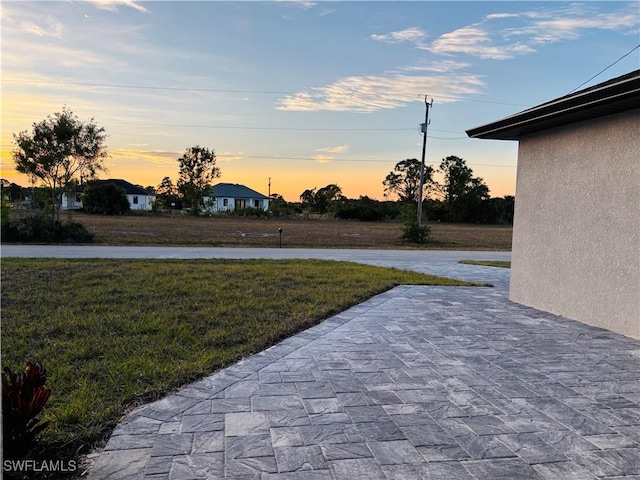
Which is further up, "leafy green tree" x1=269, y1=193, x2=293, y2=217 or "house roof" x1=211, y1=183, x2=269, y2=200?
"house roof" x1=211, y1=183, x2=269, y2=200

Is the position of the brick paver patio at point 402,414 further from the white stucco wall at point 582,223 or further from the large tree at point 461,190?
the large tree at point 461,190

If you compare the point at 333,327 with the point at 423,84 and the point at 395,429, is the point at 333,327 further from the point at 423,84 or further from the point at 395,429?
the point at 423,84

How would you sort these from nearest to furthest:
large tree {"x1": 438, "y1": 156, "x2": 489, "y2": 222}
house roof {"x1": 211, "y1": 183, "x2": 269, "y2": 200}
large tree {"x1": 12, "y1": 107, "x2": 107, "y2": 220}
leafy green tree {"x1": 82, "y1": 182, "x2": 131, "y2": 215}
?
1. large tree {"x1": 12, "y1": 107, "x2": 107, "y2": 220}
2. leafy green tree {"x1": 82, "y1": 182, "x2": 131, "y2": 215}
3. large tree {"x1": 438, "y1": 156, "x2": 489, "y2": 222}
4. house roof {"x1": 211, "y1": 183, "x2": 269, "y2": 200}

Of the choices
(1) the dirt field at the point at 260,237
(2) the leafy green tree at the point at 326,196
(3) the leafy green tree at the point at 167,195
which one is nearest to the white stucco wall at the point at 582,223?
(1) the dirt field at the point at 260,237

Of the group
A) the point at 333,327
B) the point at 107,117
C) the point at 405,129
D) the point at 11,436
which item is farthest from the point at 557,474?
the point at 405,129

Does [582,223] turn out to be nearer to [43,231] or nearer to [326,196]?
[43,231]

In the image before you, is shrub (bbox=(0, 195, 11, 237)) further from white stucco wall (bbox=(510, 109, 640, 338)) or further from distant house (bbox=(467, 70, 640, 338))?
white stucco wall (bbox=(510, 109, 640, 338))

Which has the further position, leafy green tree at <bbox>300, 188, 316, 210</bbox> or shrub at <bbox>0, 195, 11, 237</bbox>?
leafy green tree at <bbox>300, 188, 316, 210</bbox>

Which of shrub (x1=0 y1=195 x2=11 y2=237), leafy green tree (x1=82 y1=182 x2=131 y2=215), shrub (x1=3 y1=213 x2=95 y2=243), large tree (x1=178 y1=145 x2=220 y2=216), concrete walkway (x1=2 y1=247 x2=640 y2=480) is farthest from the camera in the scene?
large tree (x1=178 y1=145 x2=220 y2=216)

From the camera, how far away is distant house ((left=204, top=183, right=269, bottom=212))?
60656 millimetres

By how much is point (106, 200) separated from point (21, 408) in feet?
131

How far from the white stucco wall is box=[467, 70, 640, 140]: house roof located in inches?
6.7

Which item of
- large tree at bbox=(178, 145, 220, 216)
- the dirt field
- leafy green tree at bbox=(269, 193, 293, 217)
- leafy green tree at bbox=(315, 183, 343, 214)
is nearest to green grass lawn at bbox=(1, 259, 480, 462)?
the dirt field

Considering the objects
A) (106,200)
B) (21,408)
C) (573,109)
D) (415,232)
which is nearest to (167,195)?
(106,200)
